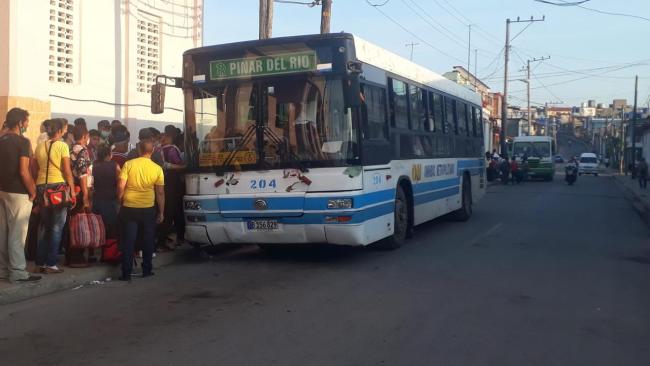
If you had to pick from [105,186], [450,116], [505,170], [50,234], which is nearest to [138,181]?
[105,186]

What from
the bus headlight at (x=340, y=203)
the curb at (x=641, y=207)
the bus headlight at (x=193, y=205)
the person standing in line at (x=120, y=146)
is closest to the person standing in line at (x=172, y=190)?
the bus headlight at (x=193, y=205)

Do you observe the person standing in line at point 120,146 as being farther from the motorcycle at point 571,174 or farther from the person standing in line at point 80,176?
the motorcycle at point 571,174

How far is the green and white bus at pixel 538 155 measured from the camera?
40594 mm

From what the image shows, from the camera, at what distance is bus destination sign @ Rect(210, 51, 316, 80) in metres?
9.53

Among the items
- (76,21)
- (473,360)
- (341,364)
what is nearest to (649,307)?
(473,360)

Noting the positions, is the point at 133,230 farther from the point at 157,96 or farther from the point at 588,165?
the point at 588,165

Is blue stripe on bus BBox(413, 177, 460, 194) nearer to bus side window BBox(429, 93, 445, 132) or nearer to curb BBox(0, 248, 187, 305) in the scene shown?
bus side window BBox(429, 93, 445, 132)

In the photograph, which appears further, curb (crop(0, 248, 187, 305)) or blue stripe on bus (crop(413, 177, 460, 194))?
blue stripe on bus (crop(413, 177, 460, 194))

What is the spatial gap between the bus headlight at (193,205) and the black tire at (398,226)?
3057 millimetres

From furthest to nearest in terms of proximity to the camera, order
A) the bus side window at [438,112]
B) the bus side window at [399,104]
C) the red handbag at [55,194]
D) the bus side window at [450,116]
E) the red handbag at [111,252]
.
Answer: the bus side window at [450,116] < the bus side window at [438,112] < the bus side window at [399,104] < the red handbag at [111,252] < the red handbag at [55,194]

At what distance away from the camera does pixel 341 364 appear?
17.5 feet

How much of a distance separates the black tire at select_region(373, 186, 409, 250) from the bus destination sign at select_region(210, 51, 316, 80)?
9.30 feet

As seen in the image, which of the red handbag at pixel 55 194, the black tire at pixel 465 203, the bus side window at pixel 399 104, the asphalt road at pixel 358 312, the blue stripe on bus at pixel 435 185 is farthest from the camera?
the black tire at pixel 465 203

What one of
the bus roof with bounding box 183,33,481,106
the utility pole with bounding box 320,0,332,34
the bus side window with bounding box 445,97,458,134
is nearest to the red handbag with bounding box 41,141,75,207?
the bus roof with bounding box 183,33,481,106
